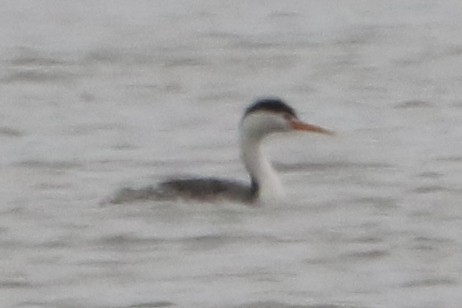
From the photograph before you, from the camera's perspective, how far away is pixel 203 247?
54.0 ft

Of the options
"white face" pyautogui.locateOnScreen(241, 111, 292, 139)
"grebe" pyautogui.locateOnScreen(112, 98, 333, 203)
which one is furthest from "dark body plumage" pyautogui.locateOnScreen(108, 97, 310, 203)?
"white face" pyautogui.locateOnScreen(241, 111, 292, 139)

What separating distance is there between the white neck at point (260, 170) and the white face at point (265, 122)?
0.30 ft

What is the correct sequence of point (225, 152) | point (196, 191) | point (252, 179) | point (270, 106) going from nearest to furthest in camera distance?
1. point (196, 191)
2. point (252, 179)
3. point (270, 106)
4. point (225, 152)

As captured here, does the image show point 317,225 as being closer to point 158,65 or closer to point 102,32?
point 158,65

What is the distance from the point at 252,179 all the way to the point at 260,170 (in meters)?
0.09

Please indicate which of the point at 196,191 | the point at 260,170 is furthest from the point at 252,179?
the point at 196,191

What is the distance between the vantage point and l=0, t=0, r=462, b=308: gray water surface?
15508 millimetres

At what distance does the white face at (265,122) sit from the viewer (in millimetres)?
17828

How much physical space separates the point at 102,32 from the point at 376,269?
11.1 metres

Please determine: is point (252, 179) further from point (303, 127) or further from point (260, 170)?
point (303, 127)

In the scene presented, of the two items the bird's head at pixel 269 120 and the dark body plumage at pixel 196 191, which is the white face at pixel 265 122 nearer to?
the bird's head at pixel 269 120

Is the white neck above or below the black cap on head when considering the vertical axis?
below

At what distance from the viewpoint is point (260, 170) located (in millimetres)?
17688

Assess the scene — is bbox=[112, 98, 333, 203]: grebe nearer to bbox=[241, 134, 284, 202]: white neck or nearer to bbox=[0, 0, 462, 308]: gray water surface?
bbox=[241, 134, 284, 202]: white neck
